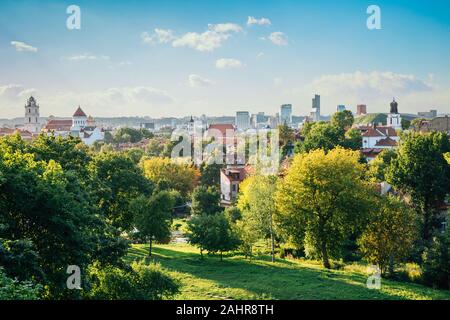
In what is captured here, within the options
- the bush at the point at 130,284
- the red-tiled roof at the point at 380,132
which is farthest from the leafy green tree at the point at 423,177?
the red-tiled roof at the point at 380,132

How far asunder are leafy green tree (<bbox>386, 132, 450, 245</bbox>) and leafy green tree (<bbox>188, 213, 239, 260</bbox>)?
49.2 ft

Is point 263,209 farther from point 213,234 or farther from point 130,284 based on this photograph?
point 130,284

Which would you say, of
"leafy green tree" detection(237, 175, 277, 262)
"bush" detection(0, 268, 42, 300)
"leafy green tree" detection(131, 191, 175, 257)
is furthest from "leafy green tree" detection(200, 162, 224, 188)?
"bush" detection(0, 268, 42, 300)

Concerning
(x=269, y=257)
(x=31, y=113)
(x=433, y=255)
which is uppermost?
(x=31, y=113)

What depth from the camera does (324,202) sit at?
26.7 m

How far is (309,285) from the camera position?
21234 millimetres

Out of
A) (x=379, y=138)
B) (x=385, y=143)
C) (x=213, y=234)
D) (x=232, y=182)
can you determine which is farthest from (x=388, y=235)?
(x=379, y=138)

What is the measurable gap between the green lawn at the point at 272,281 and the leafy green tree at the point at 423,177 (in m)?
10.8

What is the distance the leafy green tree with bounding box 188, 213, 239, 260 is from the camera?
28.4 metres

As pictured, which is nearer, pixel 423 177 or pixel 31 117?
pixel 423 177

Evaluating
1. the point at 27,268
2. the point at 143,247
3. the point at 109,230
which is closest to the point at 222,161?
the point at 143,247

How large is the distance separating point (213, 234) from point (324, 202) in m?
7.37
